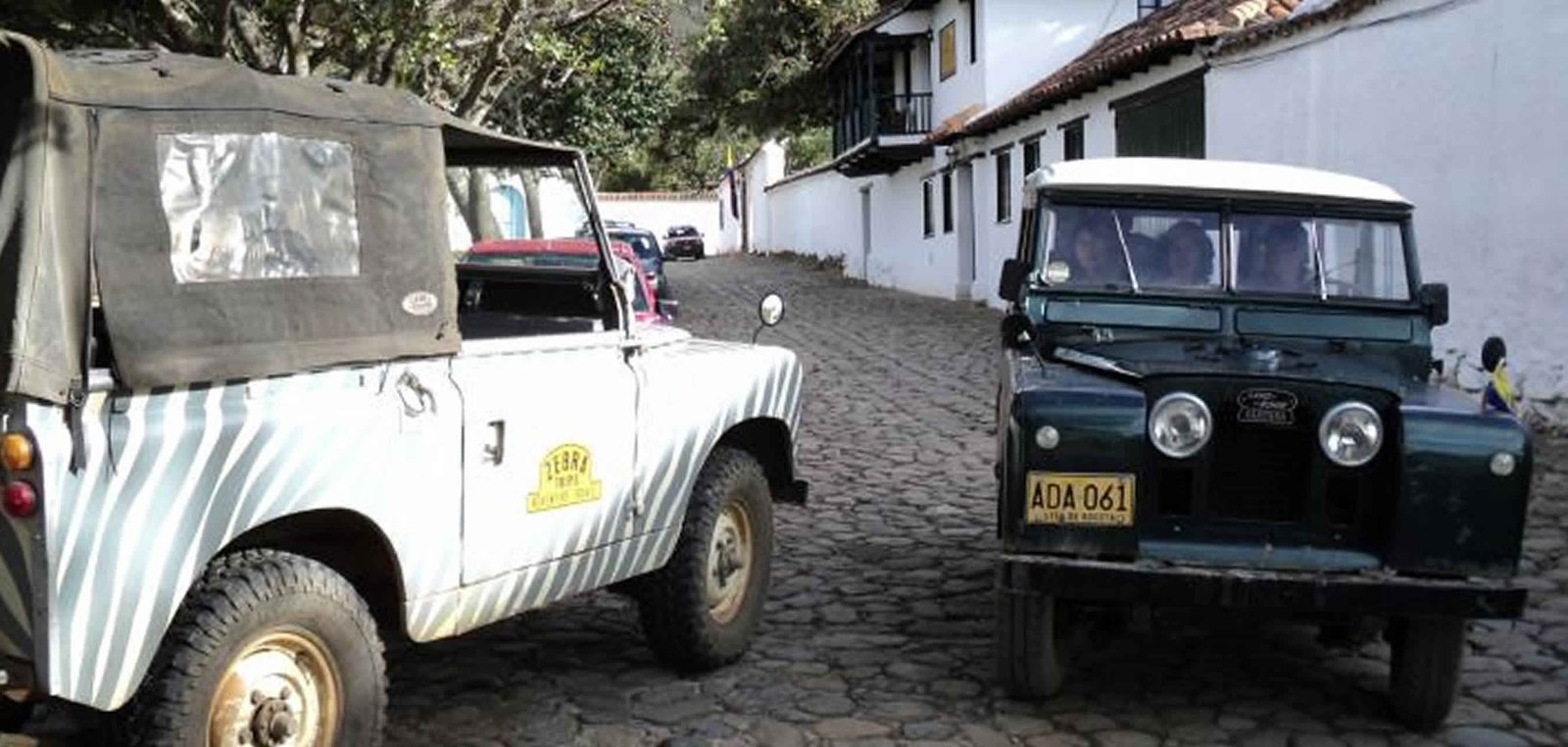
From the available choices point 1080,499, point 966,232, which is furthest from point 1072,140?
point 1080,499

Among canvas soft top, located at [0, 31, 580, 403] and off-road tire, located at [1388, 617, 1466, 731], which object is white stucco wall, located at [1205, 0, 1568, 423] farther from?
canvas soft top, located at [0, 31, 580, 403]

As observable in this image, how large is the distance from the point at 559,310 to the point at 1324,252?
305 cm

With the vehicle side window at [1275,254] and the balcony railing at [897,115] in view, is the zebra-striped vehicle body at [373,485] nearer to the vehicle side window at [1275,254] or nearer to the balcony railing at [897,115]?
the vehicle side window at [1275,254]

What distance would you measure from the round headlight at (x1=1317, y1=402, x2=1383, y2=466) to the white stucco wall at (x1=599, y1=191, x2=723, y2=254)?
47320mm

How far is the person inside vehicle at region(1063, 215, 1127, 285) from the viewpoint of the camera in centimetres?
580

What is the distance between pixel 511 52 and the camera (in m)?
16.0

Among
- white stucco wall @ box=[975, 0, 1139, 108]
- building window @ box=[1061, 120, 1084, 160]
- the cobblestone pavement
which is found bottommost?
the cobblestone pavement

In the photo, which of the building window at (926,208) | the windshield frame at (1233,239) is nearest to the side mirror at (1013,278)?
the windshield frame at (1233,239)

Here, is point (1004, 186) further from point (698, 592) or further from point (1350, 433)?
point (1350, 433)

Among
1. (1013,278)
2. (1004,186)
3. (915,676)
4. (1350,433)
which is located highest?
(1004,186)

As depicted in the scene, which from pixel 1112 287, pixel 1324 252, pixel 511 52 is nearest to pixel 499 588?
pixel 1112 287

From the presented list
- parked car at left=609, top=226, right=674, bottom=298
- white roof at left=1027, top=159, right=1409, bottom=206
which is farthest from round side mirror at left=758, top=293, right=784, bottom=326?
parked car at left=609, top=226, right=674, bottom=298

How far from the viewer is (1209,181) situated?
5828 mm

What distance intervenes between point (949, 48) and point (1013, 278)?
886 inches
